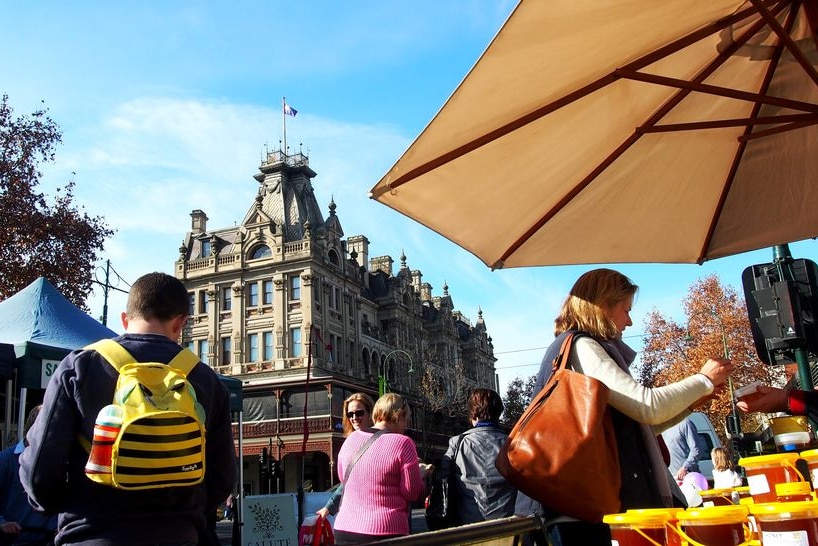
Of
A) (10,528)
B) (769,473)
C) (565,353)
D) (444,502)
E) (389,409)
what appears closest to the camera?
(769,473)

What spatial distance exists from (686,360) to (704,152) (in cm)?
4466

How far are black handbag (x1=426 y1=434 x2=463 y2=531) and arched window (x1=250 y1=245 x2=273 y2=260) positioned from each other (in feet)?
167

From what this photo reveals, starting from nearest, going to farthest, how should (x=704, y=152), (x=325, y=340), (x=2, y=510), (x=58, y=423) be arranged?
1. (x=58, y=423)
2. (x=704, y=152)
3. (x=2, y=510)
4. (x=325, y=340)

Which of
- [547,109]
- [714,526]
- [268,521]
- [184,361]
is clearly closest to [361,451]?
[184,361]

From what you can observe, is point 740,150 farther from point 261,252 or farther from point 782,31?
point 261,252

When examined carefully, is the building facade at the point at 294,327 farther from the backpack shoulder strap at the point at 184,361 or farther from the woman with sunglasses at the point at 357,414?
the backpack shoulder strap at the point at 184,361

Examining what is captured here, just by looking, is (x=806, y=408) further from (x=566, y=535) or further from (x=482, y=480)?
(x=482, y=480)

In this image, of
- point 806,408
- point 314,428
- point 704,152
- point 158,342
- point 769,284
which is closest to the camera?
point 158,342

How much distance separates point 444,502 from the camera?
18.2 feet

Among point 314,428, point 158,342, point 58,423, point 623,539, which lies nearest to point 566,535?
point 623,539

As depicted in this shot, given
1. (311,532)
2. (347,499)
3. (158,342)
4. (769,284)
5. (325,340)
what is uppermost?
(325,340)

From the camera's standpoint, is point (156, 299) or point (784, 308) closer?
A: point (156, 299)

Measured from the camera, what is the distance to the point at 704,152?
4.20m

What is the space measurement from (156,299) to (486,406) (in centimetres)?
340
